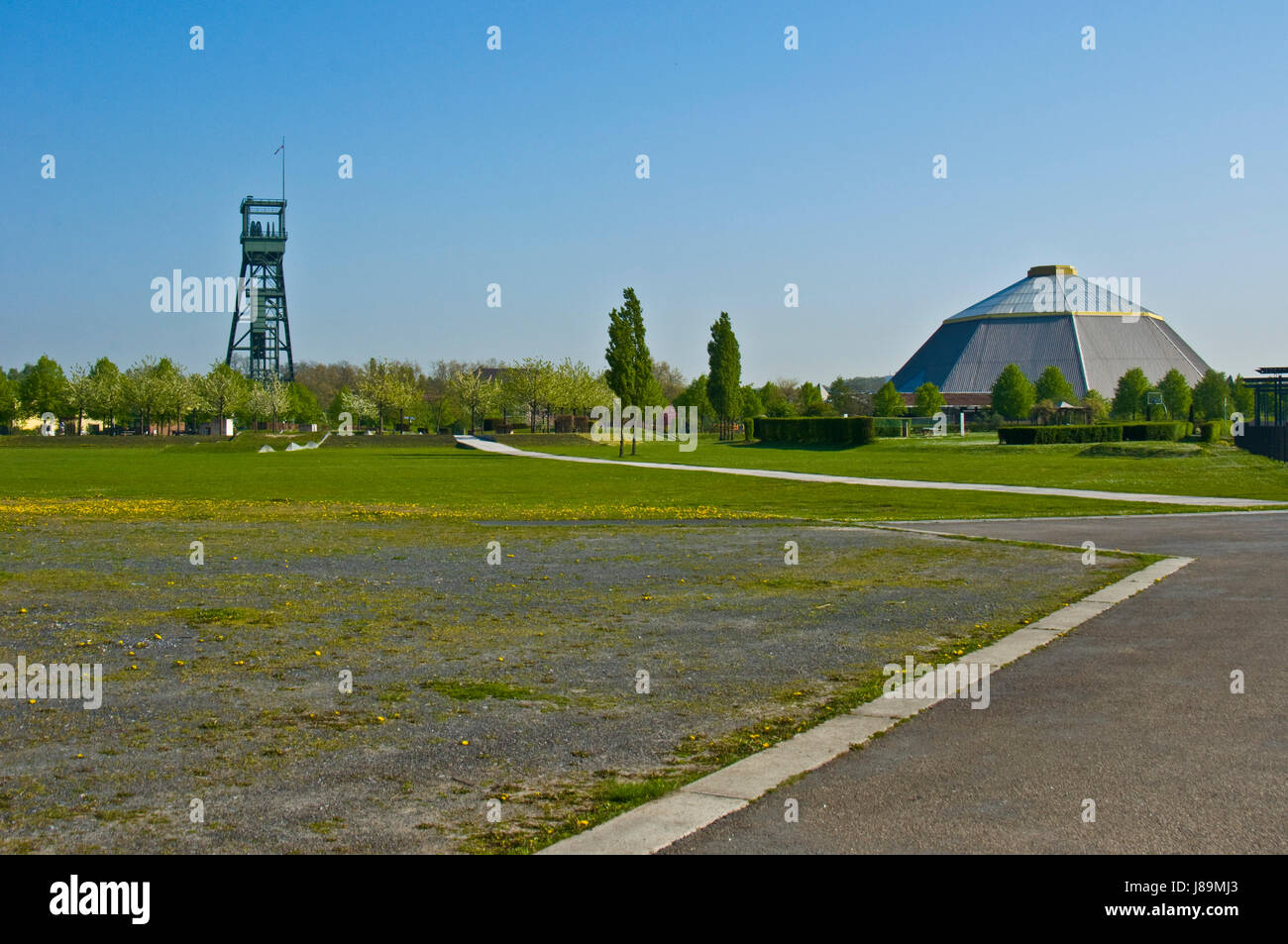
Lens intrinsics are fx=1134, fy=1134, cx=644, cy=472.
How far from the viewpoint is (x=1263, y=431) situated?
45219 millimetres

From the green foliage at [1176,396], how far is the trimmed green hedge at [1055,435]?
198 feet

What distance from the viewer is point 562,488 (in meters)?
32.4

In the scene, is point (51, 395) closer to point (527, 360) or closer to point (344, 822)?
point (527, 360)

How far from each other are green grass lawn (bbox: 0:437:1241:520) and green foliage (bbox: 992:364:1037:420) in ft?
176

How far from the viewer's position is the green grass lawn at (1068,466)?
104 feet

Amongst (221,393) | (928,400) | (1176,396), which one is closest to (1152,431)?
(928,400)

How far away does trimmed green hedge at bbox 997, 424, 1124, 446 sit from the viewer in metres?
58.3

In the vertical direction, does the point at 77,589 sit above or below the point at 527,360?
below

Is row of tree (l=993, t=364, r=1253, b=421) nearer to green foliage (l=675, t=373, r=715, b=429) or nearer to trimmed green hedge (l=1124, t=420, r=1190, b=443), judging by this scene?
green foliage (l=675, t=373, r=715, b=429)

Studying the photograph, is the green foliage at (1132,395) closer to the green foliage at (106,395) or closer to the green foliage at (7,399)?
the green foliage at (106,395)

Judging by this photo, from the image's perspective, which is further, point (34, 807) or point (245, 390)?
point (245, 390)

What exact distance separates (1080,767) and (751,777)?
1639 millimetres

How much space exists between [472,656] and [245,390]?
11135 centimetres
